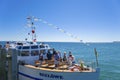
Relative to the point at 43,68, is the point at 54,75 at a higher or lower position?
lower

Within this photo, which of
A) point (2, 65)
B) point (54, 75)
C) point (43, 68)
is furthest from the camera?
point (2, 65)

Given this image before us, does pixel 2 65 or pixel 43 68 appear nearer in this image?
pixel 43 68

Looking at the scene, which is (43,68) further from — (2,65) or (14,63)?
(2,65)

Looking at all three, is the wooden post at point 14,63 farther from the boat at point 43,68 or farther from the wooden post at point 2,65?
the wooden post at point 2,65

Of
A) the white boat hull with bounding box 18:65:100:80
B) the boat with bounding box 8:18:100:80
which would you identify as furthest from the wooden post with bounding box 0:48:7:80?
the white boat hull with bounding box 18:65:100:80

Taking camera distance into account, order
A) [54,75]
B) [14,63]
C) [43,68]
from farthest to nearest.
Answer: [14,63] → [43,68] → [54,75]

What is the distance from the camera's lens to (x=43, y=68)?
19.5m

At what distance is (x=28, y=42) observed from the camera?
24.0 meters

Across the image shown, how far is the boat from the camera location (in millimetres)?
17797

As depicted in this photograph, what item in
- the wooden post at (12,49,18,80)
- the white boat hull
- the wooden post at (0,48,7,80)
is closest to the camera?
the white boat hull

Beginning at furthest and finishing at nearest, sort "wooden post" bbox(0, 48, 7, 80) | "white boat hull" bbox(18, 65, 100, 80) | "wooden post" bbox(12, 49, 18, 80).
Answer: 1. "wooden post" bbox(0, 48, 7, 80)
2. "wooden post" bbox(12, 49, 18, 80)
3. "white boat hull" bbox(18, 65, 100, 80)

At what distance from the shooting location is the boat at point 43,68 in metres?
17.8

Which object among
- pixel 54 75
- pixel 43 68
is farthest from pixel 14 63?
pixel 54 75

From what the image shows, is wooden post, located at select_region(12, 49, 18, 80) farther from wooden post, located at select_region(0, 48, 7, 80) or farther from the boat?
wooden post, located at select_region(0, 48, 7, 80)
